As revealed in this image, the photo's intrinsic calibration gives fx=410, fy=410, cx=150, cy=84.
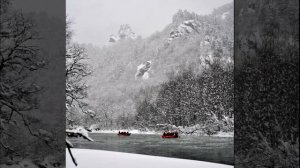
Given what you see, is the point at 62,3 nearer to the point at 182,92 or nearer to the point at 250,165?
the point at 250,165

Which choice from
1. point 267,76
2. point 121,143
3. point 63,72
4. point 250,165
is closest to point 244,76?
point 267,76

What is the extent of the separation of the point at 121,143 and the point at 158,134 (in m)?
1.15

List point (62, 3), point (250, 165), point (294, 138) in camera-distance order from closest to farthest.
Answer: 1. point (294, 138)
2. point (250, 165)
3. point (62, 3)

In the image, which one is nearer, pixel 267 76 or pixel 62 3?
pixel 267 76

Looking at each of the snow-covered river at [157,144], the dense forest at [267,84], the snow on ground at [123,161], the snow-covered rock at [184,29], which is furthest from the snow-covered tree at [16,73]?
the snow-covered rock at [184,29]

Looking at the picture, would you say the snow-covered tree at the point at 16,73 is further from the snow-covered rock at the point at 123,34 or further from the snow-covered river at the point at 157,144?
the snow-covered rock at the point at 123,34

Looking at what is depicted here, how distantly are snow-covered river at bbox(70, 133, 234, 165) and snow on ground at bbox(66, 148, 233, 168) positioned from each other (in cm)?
27

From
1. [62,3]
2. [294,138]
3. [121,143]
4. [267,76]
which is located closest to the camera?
[294,138]

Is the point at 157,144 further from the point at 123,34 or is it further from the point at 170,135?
the point at 123,34

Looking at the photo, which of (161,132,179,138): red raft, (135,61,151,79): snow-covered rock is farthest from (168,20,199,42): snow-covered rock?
(161,132,179,138): red raft

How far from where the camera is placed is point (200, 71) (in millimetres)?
10781

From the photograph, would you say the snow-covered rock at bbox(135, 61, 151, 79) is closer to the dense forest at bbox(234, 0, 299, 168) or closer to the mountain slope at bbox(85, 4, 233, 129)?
the mountain slope at bbox(85, 4, 233, 129)

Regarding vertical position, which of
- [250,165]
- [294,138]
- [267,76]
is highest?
[267,76]

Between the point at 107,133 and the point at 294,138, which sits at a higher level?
the point at 294,138
